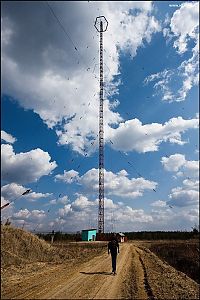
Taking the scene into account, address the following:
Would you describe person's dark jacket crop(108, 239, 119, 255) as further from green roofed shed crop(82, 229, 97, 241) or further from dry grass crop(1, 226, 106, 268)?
green roofed shed crop(82, 229, 97, 241)

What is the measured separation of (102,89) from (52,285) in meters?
42.2

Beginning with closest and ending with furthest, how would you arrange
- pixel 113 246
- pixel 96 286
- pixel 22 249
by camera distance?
1. pixel 96 286
2. pixel 113 246
3. pixel 22 249

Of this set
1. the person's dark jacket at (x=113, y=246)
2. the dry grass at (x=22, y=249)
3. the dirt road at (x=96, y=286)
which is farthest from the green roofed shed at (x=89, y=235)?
the dirt road at (x=96, y=286)

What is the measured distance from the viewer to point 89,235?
77.4 metres

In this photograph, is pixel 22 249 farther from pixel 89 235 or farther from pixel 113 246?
pixel 89 235

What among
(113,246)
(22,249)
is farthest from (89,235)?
(113,246)

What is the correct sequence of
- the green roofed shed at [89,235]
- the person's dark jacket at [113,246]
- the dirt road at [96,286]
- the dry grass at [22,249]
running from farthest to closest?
the green roofed shed at [89,235]
the dry grass at [22,249]
the person's dark jacket at [113,246]
the dirt road at [96,286]

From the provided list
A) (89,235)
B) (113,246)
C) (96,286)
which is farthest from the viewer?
(89,235)

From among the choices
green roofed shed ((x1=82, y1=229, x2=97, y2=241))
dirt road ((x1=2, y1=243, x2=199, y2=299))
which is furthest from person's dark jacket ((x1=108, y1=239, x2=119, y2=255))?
green roofed shed ((x1=82, y1=229, x2=97, y2=241))

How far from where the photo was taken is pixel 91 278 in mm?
18469

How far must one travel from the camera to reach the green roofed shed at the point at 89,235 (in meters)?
77.1

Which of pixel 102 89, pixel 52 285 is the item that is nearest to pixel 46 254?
pixel 52 285

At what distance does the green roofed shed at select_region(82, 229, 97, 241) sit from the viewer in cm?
7712

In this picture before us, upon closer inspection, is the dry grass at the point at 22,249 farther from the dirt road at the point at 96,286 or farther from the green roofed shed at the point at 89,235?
the green roofed shed at the point at 89,235
